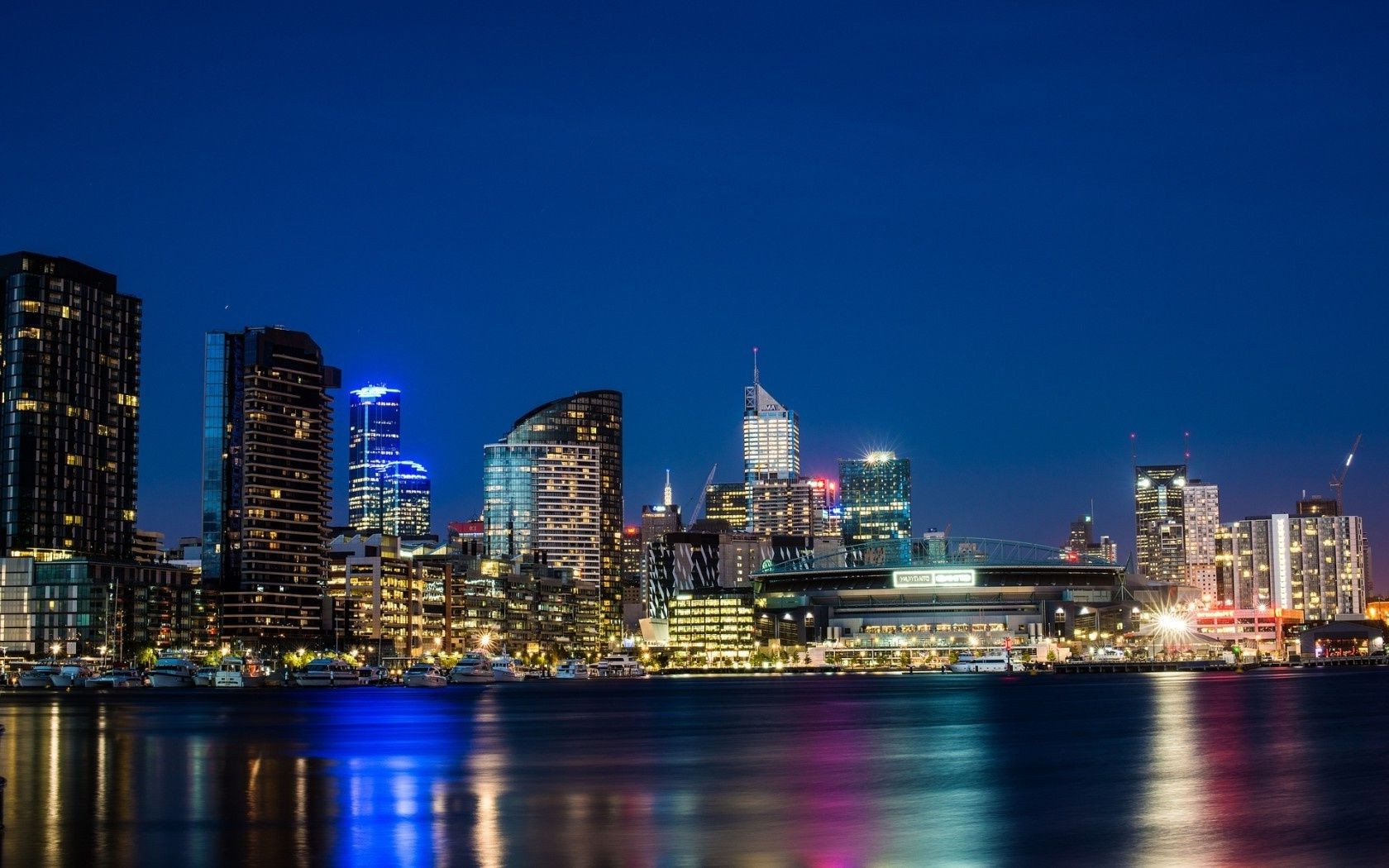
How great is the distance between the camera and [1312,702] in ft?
484

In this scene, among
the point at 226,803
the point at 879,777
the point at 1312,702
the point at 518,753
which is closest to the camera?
the point at 226,803

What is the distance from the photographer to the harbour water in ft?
145

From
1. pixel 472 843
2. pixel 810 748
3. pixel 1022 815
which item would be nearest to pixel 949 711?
pixel 810 748

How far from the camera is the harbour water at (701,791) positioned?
4425 centimetres

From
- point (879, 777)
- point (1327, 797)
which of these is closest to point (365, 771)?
point (879, 777)

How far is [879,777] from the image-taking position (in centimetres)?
6712

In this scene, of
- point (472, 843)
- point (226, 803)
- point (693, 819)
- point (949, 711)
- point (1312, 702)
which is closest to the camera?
point (472, 843)

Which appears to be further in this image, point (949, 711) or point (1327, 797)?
point (949, 711)

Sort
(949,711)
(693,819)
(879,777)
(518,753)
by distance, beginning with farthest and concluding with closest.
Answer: (949,711), (518,753), (879,777), (693,819)

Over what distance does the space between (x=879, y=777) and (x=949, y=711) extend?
6876cm

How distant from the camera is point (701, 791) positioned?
61.8 meters

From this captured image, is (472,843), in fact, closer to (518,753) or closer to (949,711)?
(518,753)

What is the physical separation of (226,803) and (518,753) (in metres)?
28.3

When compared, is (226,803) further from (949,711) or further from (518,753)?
(949,711)
